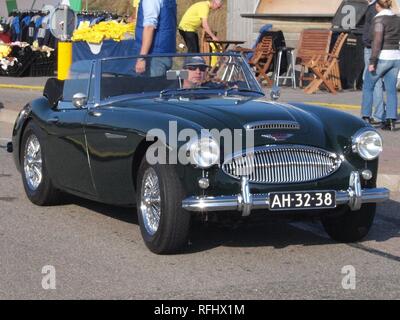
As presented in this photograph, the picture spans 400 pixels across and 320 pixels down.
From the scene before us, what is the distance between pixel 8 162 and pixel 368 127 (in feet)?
17.2

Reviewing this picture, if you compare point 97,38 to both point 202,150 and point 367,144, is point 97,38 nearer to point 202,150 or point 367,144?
point 367,144

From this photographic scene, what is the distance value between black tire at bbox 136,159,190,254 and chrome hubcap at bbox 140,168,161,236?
84mm

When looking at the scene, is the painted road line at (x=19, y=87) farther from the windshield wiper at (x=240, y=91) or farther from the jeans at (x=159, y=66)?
the windshield wiper at (x=240, y=91)

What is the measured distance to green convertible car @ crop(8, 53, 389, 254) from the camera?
21.0ft

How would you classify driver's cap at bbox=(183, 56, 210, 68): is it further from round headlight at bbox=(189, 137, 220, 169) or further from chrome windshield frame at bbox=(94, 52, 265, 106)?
round headlight at bbox=(189, 137, 220, 169)

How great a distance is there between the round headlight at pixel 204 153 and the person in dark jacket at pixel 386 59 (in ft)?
22.3

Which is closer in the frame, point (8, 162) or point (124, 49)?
point (8, 162)

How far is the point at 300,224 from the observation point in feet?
25.9

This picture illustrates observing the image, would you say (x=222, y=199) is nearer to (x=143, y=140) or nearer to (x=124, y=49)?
(x=143, y=140)

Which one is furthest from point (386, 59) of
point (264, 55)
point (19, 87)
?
point (19, 87)

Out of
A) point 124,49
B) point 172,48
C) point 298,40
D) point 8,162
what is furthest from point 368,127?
point 298,40

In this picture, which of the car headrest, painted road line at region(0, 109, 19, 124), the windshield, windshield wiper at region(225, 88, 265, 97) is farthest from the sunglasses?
painted road line at region(0, 109, 19, 124)

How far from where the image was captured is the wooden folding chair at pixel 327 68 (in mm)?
17016

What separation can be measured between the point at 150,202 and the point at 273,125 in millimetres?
985
